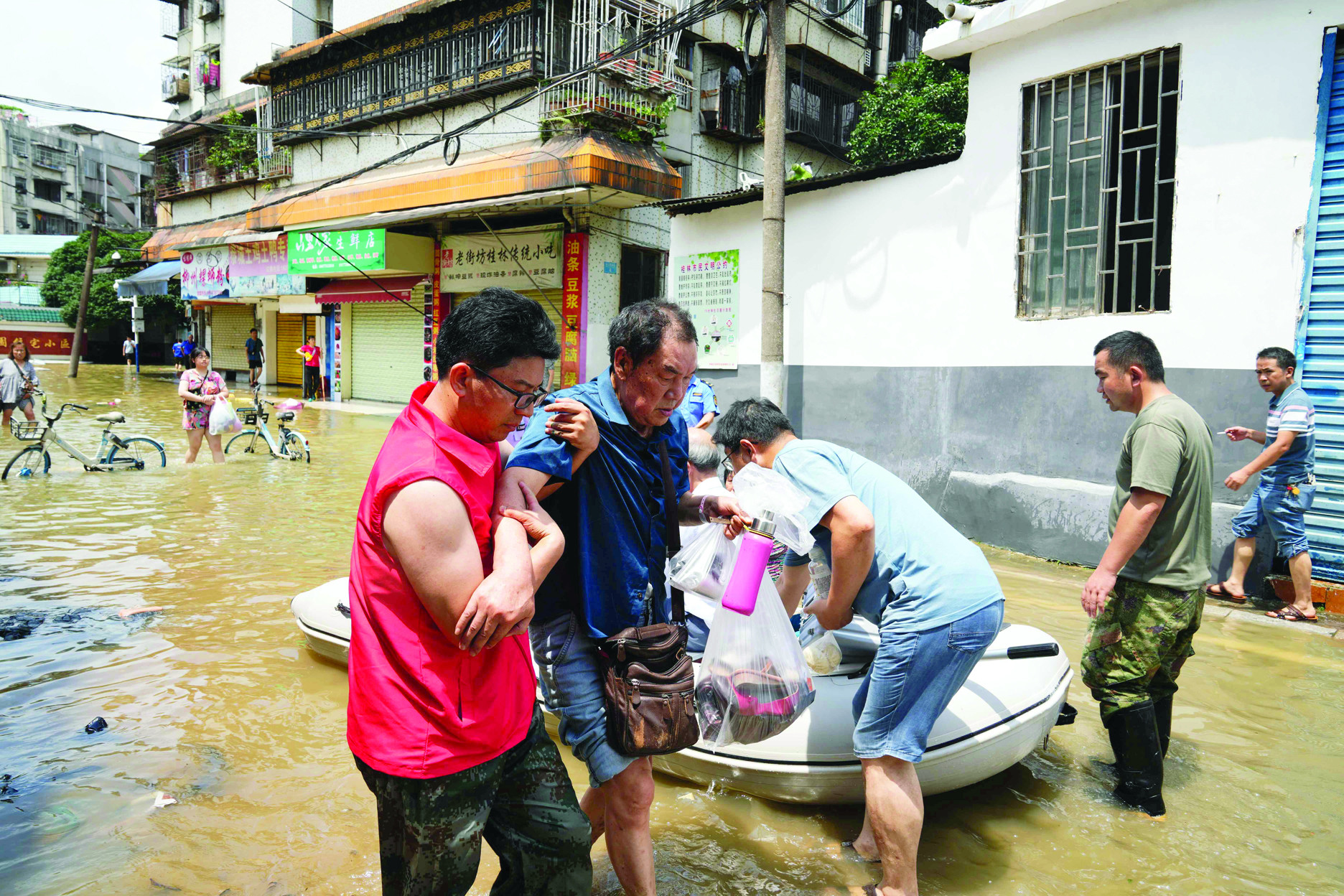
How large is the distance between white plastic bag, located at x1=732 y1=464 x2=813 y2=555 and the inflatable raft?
882 millimetres

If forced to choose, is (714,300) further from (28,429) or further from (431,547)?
(431,547)

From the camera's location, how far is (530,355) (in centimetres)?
185

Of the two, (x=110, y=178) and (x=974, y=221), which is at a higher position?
(x=110, y=178)

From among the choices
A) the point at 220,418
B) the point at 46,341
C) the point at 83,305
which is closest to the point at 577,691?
the point at 220,418

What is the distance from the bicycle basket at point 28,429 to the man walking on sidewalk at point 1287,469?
12.3 m

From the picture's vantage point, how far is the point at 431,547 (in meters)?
1.63

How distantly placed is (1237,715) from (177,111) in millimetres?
36967

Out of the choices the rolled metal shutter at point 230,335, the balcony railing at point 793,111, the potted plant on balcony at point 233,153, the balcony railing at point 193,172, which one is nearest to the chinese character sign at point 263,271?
the balcony railing at point 193,172

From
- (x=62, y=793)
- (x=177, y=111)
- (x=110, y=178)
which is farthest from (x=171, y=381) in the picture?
(x=110, y=178)

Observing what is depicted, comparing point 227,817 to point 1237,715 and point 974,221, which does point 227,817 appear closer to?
point 1237,715

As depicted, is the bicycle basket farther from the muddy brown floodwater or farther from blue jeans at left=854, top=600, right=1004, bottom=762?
blue jeans at left=854, top=600, right=1004, bottom=762

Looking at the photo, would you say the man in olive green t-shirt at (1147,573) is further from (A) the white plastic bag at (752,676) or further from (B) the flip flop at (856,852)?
(A) the white plastic bag at (752,676)

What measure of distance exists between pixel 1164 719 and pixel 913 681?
1.61m

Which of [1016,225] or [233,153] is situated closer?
[1016,225]
